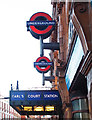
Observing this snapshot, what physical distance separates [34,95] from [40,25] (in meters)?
4.97

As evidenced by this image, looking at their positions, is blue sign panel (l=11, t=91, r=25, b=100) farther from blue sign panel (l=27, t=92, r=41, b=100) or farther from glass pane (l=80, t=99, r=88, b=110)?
glass pane (l=80, t=99, r=88, b=110)

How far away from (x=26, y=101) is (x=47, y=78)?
44.1ft

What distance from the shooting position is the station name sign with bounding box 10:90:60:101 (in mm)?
17688

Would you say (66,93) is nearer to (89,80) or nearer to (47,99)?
(47,99)

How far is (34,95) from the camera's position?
17.8 metres

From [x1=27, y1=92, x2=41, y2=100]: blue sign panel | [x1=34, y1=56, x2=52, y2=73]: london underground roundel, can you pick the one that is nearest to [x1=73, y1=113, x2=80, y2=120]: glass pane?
[x1=27, y1=92, x2=41, y2=100]: blue sign panel

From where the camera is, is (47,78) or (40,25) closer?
(40,25)

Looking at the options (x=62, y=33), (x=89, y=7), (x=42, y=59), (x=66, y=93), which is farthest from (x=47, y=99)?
(x=89, y=7)

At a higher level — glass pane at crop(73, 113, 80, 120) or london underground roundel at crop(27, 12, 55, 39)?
london underground roundel at crop(27, 12, 55, 39)

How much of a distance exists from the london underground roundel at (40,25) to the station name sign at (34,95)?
13.3 ft

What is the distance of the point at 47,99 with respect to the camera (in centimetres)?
1770

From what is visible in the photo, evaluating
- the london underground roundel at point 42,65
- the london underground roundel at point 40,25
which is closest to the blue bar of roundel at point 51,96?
the london underground roundel at point 40,25

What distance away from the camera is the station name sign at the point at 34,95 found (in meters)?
17.7

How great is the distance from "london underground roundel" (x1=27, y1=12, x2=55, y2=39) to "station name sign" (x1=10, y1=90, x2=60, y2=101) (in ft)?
13.3
